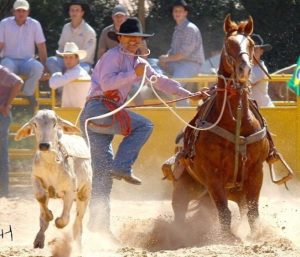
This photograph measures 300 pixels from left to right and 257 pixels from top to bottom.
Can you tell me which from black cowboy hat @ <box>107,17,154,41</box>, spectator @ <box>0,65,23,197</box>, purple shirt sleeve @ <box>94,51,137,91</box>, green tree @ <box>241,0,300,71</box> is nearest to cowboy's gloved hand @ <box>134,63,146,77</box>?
purple shirt sleeve @ <box>94,51,137,91</box>

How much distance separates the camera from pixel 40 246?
9.34 meters

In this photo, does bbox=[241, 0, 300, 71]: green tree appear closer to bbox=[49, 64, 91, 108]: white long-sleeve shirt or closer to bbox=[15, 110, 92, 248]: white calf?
bbox=[49, 64, 91, 108]: white long-sleeve shirt

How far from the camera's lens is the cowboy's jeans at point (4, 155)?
530 inches

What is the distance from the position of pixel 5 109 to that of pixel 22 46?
110 cm

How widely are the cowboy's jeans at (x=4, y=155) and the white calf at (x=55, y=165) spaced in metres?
3.99

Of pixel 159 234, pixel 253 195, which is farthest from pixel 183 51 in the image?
pixel 253 195

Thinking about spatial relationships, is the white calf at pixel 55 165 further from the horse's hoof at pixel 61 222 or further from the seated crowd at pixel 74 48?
the seated crowd at pixel 74 48

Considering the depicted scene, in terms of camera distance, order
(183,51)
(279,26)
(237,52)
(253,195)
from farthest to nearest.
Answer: (279,26)
(183,51)
(253,195)
(237,52)

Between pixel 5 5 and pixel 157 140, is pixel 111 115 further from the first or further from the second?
pixel 5 5

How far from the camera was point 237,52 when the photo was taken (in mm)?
9414

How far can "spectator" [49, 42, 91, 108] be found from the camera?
1346 cm

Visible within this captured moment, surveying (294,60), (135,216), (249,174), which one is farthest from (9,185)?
(294,60)

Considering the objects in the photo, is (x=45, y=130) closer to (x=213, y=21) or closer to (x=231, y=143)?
(x=231, y=143)

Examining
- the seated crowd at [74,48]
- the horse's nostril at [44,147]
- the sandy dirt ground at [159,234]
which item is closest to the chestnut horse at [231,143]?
the sandy dirt ground at [159,234]
